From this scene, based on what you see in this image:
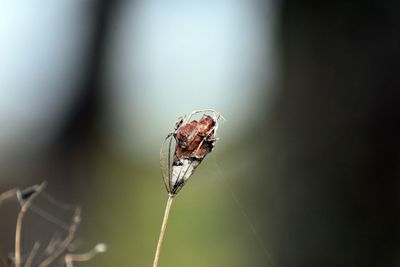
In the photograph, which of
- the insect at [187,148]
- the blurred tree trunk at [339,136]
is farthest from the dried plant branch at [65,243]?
the blurred tree trunk at [339,136]

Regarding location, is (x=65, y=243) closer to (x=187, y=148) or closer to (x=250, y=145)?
(x=187, y=148)

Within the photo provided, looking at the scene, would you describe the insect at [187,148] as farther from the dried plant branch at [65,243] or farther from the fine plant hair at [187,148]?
the dried plant branch at [65,243]

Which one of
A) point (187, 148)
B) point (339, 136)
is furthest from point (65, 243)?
point (339, 136)

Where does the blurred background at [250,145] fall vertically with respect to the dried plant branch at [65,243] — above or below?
above

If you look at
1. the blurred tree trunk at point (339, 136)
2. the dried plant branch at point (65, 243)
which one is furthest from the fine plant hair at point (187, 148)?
the blurred tree trunk at point (339, 136)

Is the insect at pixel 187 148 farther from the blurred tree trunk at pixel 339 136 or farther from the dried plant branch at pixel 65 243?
the blurred tree trunk at pixel 339 136

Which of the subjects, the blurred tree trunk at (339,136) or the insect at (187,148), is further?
the blurred tree trunk at (339,136)

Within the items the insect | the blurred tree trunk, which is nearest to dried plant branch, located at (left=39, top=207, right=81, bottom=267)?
the insect

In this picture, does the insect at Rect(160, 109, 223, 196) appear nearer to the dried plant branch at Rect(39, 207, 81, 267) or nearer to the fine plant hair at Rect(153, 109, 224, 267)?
the fine plant hair at Rect(153, 109, 224, 267)
